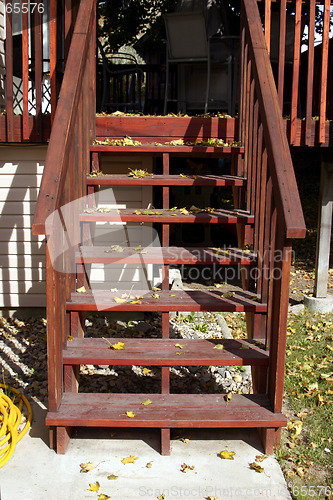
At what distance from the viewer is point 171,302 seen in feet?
10.5

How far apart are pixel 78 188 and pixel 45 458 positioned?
165 cm

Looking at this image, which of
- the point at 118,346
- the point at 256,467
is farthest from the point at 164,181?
the point at 256,467

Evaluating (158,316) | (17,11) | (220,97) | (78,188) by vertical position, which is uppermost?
(17,11)

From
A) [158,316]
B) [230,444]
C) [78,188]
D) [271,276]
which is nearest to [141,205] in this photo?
[158,316]

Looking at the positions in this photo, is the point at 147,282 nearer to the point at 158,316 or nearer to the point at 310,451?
the point at 158,316

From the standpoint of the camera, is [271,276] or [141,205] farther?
[141,205]

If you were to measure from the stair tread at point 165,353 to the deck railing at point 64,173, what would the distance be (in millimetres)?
160

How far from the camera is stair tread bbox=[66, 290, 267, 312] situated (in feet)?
10.1

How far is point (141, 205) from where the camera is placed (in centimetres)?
513

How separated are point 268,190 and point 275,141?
14.6 inches

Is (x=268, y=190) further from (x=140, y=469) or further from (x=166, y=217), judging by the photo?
(x=140, y=469)

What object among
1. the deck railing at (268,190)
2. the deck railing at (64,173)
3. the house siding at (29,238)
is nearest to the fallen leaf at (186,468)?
the deck railing at (268,190)

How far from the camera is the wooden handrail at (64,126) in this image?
260cm

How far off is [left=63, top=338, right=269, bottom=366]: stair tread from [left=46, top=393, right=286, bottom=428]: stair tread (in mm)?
200
